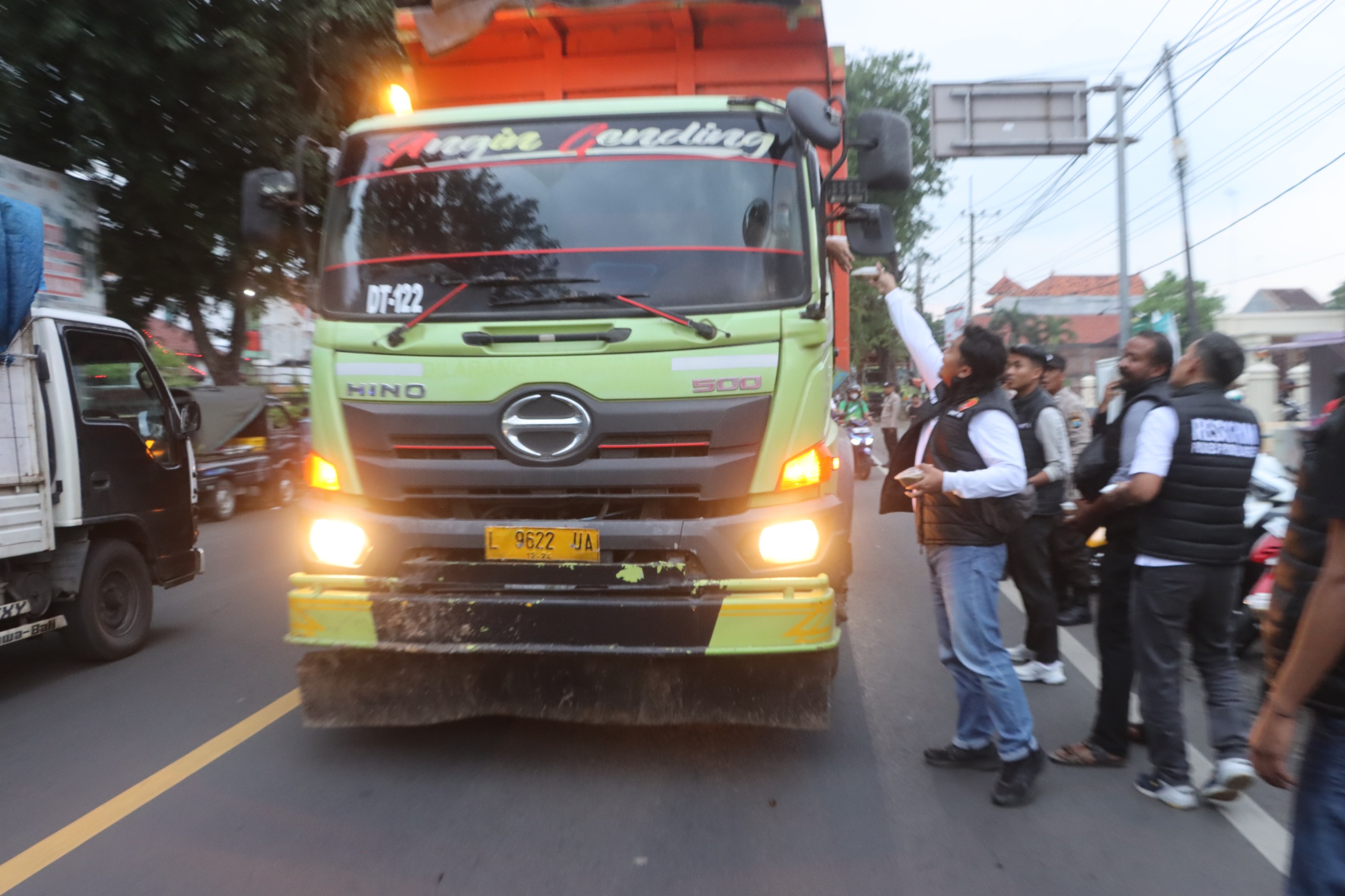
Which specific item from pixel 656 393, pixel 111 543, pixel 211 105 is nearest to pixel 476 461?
pixel 656 393

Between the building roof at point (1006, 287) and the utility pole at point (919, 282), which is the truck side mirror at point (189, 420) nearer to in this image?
the utility pole at point (919, 282)

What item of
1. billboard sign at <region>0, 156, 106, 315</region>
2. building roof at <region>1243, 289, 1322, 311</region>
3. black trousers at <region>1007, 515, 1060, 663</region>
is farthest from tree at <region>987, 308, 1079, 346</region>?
black trousers at <region>1007, 515, 1060, 663</region>

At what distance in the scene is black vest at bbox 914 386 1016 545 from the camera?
3.87m

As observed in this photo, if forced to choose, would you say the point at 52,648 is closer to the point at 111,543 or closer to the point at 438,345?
the point at 111,543

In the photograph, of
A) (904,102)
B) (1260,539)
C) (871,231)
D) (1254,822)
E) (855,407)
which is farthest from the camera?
(904,102)

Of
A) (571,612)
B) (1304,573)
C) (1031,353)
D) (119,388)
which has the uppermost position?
(119,388)

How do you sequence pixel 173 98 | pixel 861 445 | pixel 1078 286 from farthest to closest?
1. pixel 1078 286
2. pixel 861 445
3. pixel 173 98

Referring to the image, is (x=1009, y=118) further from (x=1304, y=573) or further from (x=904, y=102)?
(x=904, y=102)

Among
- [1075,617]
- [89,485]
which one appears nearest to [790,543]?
[1075,617]

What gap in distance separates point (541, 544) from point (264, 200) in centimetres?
233

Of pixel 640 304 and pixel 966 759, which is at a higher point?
pixel 640 304

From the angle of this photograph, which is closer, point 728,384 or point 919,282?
point 728,384

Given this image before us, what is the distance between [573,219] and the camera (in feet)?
14.1

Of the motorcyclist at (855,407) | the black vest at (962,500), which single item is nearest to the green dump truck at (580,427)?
the black vest at (962,500)
